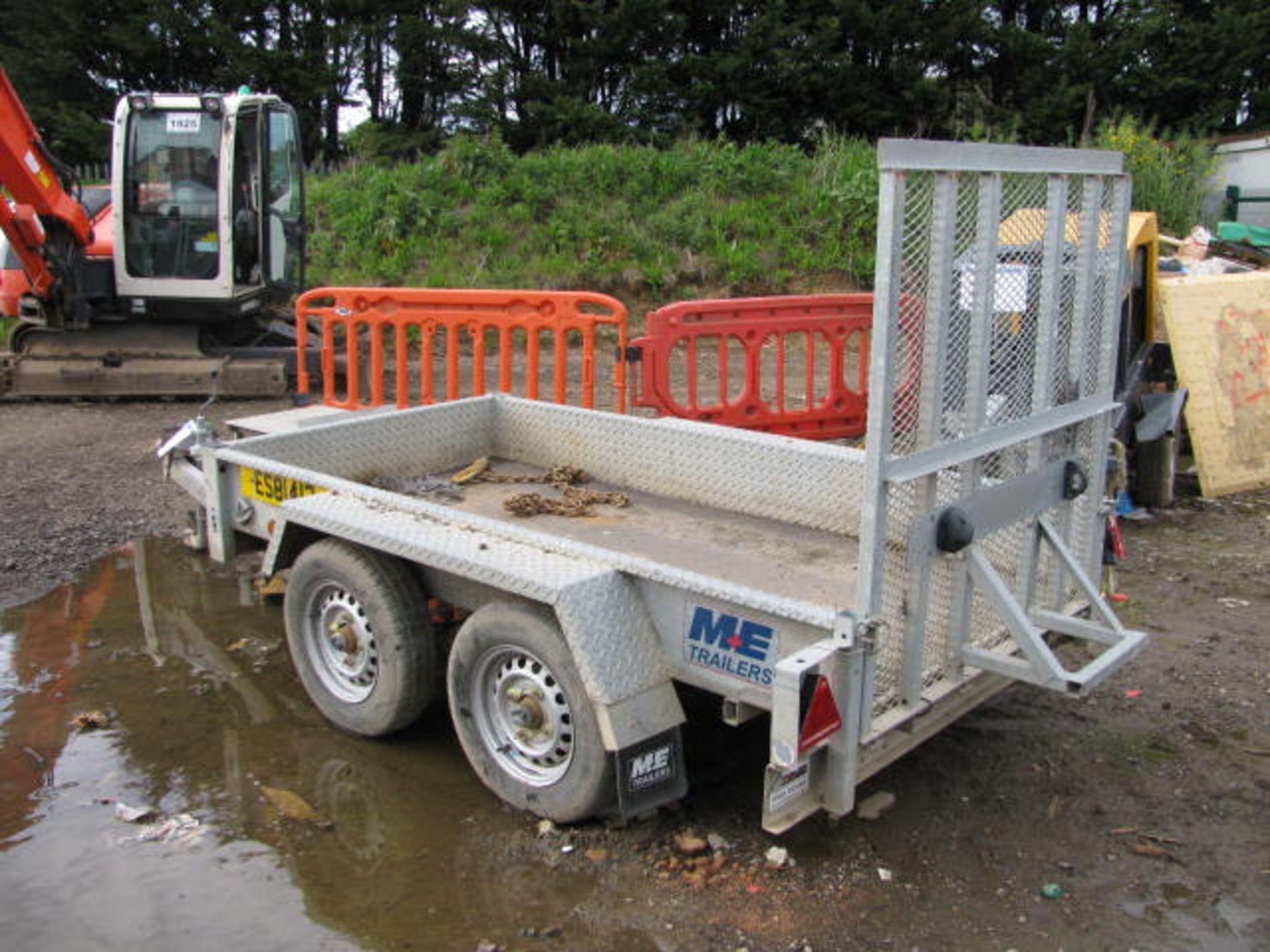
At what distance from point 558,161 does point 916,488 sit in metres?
17.0

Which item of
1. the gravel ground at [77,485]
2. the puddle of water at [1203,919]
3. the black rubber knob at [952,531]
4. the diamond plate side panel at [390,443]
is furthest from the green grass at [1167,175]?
the puddle of water at [1203,919]

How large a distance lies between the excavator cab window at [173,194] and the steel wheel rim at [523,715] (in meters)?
8.77

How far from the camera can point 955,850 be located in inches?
161

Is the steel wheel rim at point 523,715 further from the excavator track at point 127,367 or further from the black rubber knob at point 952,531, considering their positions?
the excavator track at point 127,367

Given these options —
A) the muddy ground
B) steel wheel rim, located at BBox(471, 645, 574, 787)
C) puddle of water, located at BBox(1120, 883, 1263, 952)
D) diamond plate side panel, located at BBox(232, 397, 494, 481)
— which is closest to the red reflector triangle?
the muddy ground

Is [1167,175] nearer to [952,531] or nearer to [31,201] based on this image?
[31,201]

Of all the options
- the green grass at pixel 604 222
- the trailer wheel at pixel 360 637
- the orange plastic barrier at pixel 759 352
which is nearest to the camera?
the trailer wheel at pixel 360 637

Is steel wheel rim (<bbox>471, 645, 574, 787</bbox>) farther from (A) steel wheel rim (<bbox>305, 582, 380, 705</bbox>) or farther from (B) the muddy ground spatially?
(A) steel wheel rim (<bbox>305, 582, 380, 705</bbox>)

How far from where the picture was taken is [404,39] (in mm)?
28719

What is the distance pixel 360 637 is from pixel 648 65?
2621cm

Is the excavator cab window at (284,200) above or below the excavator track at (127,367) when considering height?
above

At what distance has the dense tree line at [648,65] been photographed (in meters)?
28.4

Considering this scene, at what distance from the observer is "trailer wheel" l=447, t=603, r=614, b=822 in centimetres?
397

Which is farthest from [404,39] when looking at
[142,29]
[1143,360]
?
[1143,360]
